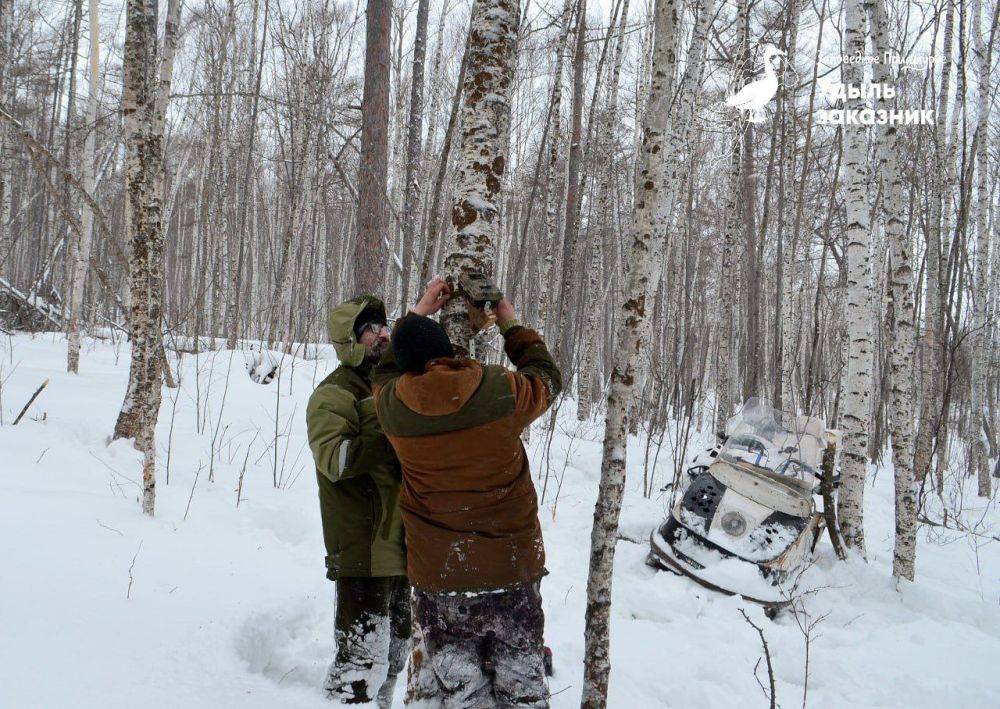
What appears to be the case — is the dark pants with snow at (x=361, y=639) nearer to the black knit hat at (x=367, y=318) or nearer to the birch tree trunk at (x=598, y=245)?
the black knit hat at (x=367, y=318)

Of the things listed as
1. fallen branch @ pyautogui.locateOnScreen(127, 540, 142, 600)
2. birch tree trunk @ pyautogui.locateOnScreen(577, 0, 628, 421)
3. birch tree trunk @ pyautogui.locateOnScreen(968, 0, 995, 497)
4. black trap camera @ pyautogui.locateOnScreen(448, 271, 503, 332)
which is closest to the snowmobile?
black trap camera @ pyautogui.locateOnScreen(448, 271, 503, 332)

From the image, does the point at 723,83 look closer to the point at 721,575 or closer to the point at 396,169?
the point at 396,169

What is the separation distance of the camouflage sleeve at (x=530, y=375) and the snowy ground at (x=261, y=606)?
163cm

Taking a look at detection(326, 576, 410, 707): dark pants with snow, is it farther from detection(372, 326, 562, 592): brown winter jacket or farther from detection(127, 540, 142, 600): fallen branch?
detection(127, 540, 142, 600): fallen branch

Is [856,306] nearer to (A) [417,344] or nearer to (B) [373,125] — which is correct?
(A) [417,344]

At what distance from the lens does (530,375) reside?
195 centimetres

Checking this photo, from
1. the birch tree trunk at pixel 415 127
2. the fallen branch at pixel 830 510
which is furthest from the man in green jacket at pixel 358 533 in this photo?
the birch tree trunk at pixel 415 127

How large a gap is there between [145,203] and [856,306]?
5.56m

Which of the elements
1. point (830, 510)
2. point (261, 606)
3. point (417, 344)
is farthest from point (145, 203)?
point (830, 510)

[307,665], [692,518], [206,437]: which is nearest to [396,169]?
[206,437]

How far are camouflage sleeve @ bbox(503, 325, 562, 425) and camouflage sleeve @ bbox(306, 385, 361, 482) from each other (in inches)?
26.4

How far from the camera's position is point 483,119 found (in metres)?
2.30

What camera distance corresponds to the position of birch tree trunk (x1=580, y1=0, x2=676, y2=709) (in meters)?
2.25

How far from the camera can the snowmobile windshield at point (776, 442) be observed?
4809mm
